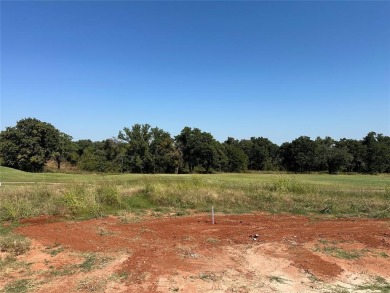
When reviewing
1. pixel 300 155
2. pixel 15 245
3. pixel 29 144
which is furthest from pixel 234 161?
pixel 15 245

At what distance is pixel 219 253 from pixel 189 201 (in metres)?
Result: 7.85

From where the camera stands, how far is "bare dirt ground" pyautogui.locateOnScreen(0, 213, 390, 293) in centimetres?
672

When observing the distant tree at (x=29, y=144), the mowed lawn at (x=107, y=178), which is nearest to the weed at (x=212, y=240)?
the mowed lawn at (x=107, y=178)

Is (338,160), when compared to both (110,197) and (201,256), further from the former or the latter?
(201,256)

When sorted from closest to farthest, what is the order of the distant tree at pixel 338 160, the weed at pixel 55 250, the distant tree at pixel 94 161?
1. the weed at pixel 55 250
2. the distant tree at pixel 94 161
3. the distant tree at pixel 338 160

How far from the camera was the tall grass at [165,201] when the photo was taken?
13797 millimetres

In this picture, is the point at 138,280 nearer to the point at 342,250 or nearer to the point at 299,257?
the point at 299,257

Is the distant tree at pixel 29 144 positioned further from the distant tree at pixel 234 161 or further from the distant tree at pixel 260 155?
the distant tree at pixel 260 155

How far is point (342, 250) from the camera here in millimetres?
9273

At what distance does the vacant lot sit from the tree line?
47522mm

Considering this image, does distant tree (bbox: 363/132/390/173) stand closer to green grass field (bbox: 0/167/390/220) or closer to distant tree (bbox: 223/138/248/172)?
distant tree (bbox: 223/138/248/172)

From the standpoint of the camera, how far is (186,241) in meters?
9.99

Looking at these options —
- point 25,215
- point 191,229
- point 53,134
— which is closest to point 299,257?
point 191,229

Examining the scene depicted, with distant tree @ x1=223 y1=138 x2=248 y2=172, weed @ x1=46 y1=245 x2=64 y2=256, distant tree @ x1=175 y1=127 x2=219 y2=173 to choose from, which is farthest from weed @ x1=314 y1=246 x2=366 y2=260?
distant tree @ x1=223 y1=138 x2=248 y2=172
